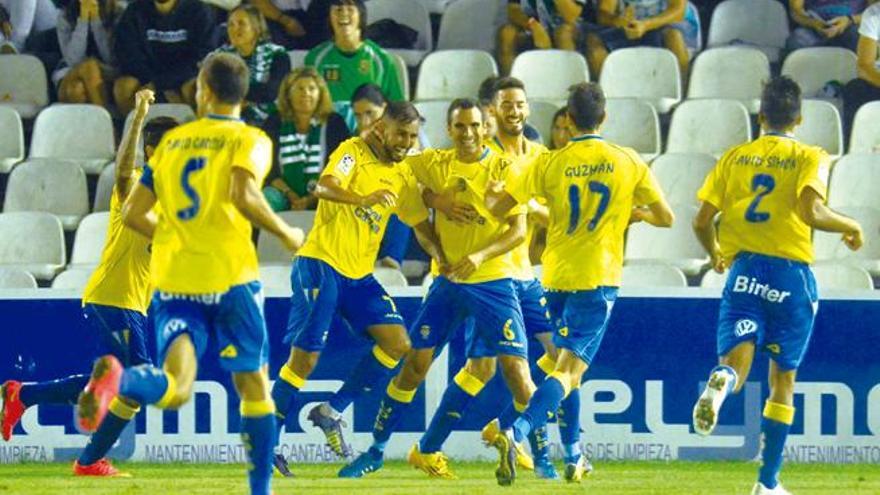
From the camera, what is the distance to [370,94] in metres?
14.3

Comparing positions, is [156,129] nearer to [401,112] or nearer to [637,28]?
[401,112]

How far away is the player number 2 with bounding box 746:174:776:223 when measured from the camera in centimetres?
1111

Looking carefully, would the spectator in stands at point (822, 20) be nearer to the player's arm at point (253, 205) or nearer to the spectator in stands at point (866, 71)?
the spectator in stands at point (866, 71)

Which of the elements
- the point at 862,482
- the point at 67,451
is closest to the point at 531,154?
the point at 862,482

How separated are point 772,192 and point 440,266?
212 cm

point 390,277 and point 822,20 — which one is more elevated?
point 822,20

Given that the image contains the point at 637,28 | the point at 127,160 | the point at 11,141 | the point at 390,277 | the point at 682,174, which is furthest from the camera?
the point at 637,28

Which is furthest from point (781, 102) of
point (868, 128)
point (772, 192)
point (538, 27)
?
point (538, 27)

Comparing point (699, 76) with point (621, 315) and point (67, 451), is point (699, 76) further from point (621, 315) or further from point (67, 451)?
point (67, 451)

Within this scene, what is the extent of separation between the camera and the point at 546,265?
11891 mm

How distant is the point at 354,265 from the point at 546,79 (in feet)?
14.0

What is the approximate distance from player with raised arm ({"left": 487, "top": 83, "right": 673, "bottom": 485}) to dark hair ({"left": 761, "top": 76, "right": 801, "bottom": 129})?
826 millimetres

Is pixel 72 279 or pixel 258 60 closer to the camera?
pixel 72 279

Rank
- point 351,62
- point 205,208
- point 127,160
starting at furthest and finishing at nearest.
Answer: point 351,62 → point 127,160 → point 205,208
